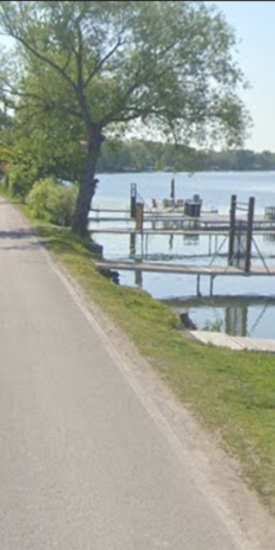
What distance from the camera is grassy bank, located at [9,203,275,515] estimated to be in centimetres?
652

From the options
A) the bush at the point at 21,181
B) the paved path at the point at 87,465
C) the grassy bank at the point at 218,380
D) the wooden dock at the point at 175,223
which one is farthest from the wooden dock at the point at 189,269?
the bush at the point at 21,181

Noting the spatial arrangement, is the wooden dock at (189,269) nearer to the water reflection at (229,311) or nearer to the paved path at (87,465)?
the water reflection at (229,311)

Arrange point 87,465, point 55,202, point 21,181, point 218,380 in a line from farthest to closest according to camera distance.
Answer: point 21,181 → point 55,202 → point 218,380 → point 87,465

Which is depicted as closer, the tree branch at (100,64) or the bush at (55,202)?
the tree branch at (100,64)

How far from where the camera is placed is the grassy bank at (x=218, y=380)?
6.52m

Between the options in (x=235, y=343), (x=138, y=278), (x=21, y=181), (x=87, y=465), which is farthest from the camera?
(x=21, y=181)

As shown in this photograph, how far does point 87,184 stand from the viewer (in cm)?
2988

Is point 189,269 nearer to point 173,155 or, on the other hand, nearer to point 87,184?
point 87,184

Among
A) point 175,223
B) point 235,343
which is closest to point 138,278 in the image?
point 235,343

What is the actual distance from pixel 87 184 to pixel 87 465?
957 inches

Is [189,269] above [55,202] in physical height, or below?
below

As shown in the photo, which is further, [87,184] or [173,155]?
[173,155]

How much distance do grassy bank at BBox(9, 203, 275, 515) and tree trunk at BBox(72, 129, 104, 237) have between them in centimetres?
1391

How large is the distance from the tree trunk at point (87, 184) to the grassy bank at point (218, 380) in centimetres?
1391
